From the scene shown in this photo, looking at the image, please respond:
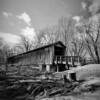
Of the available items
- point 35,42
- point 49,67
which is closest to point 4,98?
point 49,67

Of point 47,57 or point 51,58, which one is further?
point 47,57

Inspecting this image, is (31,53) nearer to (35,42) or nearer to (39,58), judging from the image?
(39,58)

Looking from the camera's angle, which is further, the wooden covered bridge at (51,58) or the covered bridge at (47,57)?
the covered bridge at (47,57)

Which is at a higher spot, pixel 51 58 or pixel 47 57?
pixel 47 57

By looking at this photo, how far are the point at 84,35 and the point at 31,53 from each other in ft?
60.6

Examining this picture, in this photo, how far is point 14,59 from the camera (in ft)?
90.1

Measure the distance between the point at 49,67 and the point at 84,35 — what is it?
1795 cm

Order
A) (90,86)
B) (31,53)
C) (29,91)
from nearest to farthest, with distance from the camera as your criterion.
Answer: (90,86)
(29,91)
(31,53)

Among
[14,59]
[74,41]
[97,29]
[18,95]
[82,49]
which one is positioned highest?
[97,29]

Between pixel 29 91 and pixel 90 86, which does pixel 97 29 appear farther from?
pixel 29 91

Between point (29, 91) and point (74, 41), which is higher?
point (74, 41)

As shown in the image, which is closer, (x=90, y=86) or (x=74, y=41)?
(x=90, y=86)

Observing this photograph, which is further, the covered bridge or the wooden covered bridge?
the covered bridge

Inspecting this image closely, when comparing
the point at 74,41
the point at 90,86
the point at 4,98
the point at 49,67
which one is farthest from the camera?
the point at 74,41
